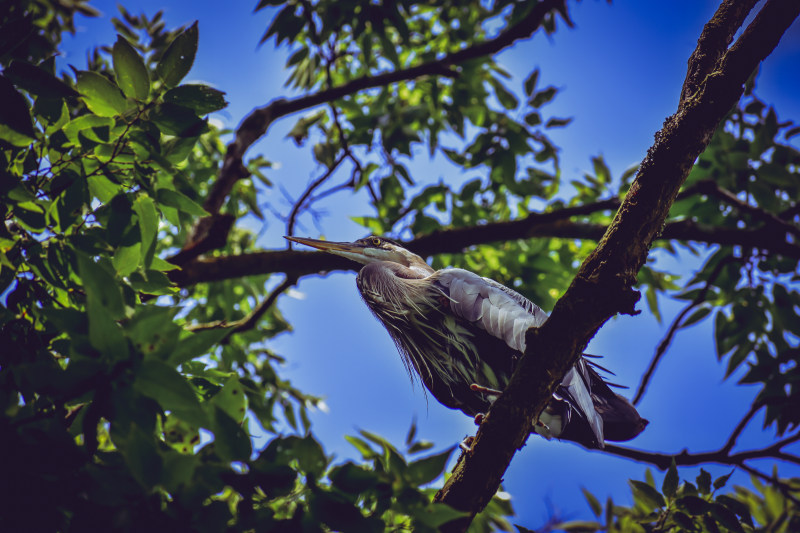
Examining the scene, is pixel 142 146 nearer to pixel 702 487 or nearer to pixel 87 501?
pixel 87 501

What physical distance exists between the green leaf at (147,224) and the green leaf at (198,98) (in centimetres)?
35

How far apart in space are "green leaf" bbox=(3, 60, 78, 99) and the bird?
6.02 ft

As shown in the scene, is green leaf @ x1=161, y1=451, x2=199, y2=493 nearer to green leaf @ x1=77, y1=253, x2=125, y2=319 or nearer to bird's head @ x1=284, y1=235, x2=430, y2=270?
green leaf @ x1=77, y1=253, x2=125, y2=319

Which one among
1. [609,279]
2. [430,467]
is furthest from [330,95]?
[430,467]

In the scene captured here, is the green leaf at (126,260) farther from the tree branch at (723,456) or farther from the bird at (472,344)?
the tree branch at (723,456)

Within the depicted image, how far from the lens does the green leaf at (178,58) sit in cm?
159

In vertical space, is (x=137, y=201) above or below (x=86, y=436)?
above

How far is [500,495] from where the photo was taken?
2.06m

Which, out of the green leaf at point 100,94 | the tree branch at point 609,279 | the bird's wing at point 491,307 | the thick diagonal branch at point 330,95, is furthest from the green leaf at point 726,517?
the thick diagonal branch at point 330,95

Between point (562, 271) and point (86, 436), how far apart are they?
284 cm

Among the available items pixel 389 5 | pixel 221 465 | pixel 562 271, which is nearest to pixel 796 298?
pixel 562 271

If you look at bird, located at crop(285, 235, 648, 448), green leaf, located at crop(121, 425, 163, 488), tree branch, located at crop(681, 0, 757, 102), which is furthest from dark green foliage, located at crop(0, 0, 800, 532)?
tree branch, located at crop(681, 0, 757, 102)

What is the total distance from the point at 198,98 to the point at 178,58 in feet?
0.41

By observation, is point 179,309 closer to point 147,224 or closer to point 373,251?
point 147,224
